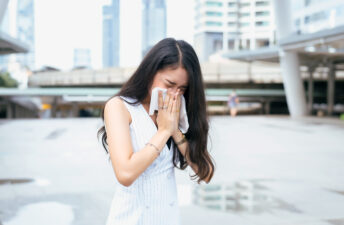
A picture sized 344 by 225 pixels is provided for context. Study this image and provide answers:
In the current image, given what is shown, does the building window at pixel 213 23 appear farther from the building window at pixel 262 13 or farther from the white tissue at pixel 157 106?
the white tissue at pixel 157 106

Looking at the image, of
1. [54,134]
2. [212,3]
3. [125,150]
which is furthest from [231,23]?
[125,150]

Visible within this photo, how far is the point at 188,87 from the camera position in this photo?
179 centimetres

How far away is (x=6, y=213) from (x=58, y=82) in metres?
48.2

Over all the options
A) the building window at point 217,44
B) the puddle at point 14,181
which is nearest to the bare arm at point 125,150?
the puddle at point 14,181

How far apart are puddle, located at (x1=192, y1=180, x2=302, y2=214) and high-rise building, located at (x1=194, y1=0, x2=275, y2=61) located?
99.0 meters

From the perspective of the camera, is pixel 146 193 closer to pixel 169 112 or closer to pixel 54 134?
pixel 169 112

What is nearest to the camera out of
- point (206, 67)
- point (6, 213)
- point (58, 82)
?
point (6, 213)

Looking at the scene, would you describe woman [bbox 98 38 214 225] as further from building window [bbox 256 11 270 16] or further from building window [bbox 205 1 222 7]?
building window [bbox 205 1 222 7]

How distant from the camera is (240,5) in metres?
108

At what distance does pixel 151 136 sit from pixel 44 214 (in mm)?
3712

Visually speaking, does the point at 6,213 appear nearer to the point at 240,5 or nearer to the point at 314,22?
the point at 314,22

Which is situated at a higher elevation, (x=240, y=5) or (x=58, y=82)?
(x=240, y=5)

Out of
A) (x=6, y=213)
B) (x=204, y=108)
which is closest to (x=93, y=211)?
(x=6, y=213)

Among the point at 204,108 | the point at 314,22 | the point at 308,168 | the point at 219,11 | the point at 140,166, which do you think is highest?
the point at 219,11
